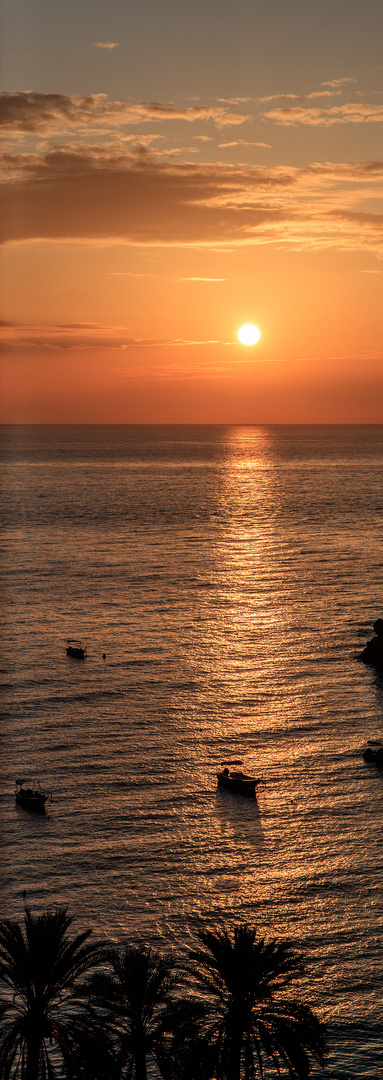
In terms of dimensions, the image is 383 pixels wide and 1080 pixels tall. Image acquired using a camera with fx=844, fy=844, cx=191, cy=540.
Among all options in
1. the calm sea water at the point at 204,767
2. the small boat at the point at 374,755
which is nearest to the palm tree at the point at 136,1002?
the calm sea water at the point at 204,767

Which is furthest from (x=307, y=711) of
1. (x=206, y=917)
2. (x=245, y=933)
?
(x=245, y=933)

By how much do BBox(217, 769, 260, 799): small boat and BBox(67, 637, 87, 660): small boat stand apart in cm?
3349

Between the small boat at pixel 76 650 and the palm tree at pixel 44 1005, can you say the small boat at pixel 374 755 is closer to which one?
the small boat at pixel 76 650

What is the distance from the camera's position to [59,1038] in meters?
28.4

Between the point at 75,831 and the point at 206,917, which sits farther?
the point at 75,831

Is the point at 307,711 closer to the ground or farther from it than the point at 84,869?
farther from it

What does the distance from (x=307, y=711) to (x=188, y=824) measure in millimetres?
24205

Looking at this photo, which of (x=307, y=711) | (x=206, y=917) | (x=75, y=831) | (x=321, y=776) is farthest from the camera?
(x=307, y=711)

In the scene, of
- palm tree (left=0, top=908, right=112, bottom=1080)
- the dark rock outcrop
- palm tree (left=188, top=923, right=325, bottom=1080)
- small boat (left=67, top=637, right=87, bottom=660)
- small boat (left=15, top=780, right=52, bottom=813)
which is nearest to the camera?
palm tree (left=188, top=923, right=325, bottom=1080)

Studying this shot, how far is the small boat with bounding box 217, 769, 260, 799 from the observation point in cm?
6219

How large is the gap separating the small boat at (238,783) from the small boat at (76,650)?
33492 mm

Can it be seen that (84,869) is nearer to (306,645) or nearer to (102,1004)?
(102,1004)

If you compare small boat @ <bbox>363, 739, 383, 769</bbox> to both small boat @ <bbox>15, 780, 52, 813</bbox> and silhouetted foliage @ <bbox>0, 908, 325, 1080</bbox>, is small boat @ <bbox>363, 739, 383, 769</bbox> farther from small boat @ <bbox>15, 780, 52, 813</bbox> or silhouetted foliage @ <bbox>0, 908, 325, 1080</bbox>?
silhouetted foliage @ <bbox>0, 908, 325, 1080</bbox>

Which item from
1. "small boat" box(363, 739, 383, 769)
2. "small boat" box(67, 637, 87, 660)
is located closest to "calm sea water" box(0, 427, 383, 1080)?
"small boat" box(363, 739, 383, 769)
